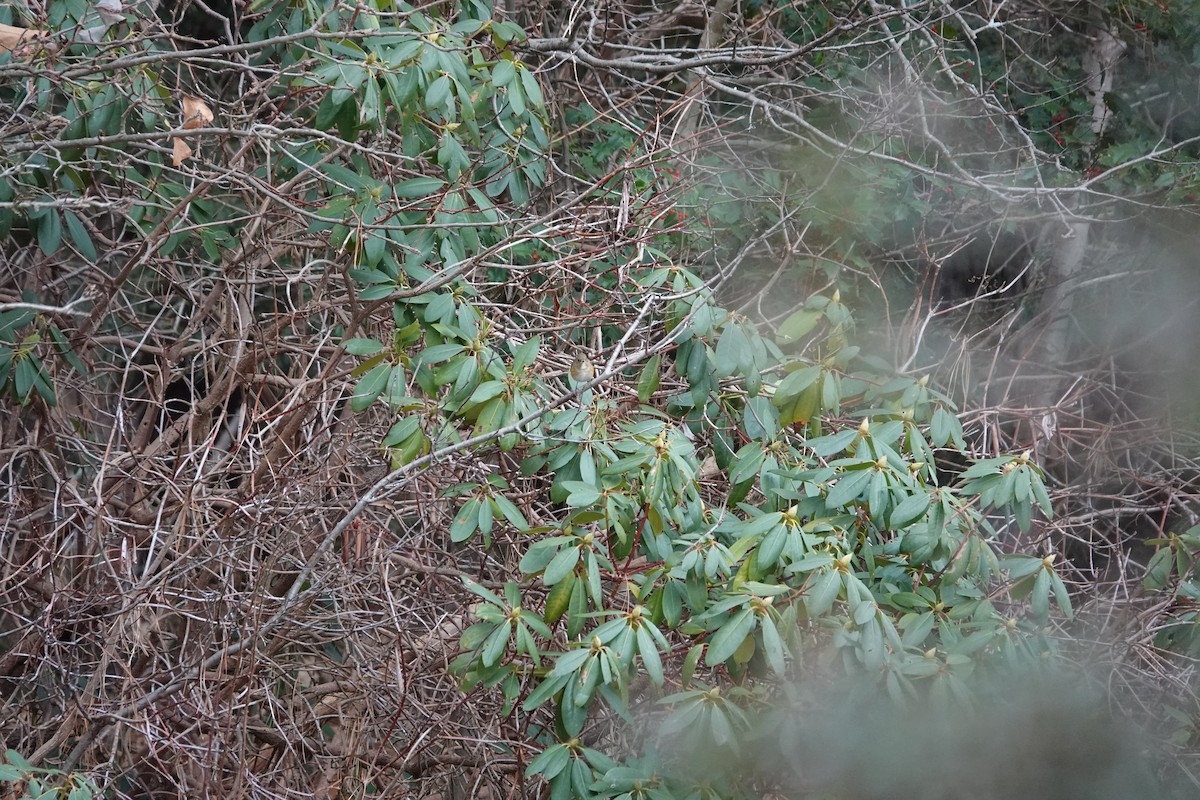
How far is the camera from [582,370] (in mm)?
2943

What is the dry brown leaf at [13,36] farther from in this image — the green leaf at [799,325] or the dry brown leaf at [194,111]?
the green leaf at [799,325]

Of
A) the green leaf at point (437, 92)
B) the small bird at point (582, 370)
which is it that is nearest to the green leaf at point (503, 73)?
the green leaf at point (437, 92)

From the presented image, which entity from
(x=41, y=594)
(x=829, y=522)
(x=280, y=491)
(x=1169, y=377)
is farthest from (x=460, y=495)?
(x=1169, y=377)

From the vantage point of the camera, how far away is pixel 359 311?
310 centimetres

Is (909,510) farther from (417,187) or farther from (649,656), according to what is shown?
(417,187)

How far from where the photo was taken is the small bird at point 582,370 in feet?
9.60

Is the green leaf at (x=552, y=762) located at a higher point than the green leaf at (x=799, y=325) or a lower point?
lower

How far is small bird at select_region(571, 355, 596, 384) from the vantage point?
2926 millimetres

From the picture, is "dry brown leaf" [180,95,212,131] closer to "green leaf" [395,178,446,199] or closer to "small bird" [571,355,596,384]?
"green leaf" [395,178,446,199]

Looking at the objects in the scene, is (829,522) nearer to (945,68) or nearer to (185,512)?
(185,512)

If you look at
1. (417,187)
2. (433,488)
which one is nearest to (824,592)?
(433,488)

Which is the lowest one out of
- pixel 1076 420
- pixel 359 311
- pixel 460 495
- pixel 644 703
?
pixel 1076 420

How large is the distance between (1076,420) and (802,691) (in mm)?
2681

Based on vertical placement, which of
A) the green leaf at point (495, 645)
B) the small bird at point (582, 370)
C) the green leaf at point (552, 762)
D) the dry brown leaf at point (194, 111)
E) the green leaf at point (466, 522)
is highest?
the dry brown leaf at point (194, 111)
